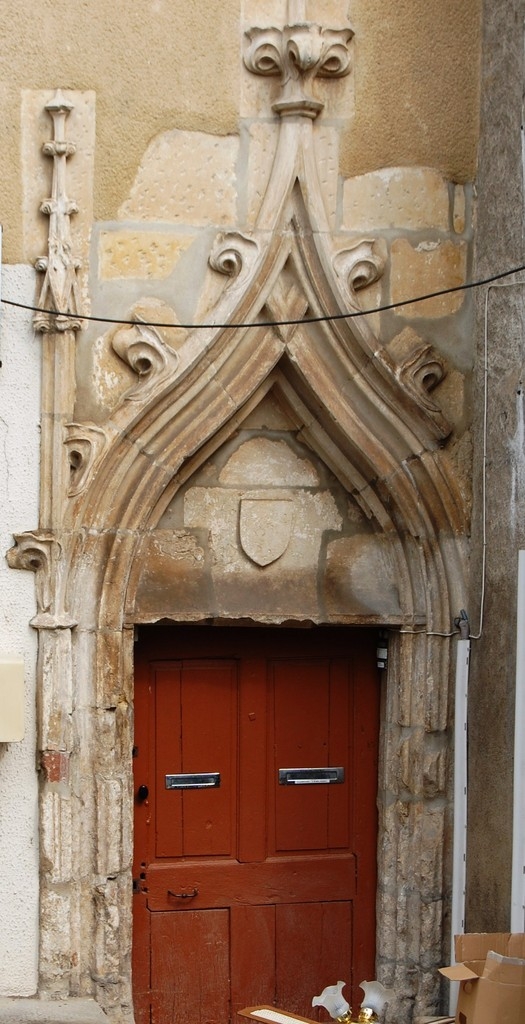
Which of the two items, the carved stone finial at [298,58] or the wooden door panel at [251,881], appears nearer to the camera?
the carved stone finial at [298,58]

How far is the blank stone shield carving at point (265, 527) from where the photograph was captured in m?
5.08

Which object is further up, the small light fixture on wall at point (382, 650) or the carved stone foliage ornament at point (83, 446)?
the carved stone foliage ornament at point (83, 446)

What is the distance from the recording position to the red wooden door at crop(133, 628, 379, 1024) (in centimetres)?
520

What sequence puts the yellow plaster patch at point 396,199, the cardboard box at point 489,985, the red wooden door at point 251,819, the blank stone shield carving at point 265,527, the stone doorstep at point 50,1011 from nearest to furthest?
the cardboard box at point 489,985
the stone doorstep at point 50,1011
the yellow plaster patch at point 396,199
the blank stone shield carving at point 265,527
the red wooden door at point 251,819

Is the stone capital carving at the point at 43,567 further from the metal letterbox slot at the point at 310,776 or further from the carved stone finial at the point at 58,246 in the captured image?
the metal letterbox slot at the point at 310,776

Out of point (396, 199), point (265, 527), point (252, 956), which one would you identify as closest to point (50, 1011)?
point (252, 956)

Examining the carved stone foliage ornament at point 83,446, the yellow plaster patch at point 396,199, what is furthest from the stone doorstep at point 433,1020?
the yellow plaster patch at point 396,199

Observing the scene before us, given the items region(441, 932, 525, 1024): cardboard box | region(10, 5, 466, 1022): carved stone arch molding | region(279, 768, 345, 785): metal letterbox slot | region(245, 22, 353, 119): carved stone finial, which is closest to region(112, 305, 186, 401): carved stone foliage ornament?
region(10, 5, 466, 1022): carved stone arch molding

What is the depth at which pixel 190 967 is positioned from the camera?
17.1ft

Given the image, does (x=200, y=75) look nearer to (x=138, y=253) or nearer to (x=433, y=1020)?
(x=138, y=253)

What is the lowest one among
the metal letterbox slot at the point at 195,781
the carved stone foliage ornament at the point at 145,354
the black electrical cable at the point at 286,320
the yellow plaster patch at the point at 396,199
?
the metal letterbox slot at the point at 195,781

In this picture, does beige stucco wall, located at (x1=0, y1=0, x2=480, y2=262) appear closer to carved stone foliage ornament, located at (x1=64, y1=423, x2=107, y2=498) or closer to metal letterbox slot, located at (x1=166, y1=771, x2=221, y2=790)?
carved stone foliage ornament, located at (x1=64, y1=423, x2=107, y2=498)

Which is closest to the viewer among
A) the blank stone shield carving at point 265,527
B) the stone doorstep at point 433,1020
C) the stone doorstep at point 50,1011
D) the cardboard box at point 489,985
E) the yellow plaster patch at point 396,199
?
the cardboard box at point 489,985

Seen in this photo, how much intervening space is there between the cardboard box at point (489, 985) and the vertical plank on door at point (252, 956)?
1202mm
